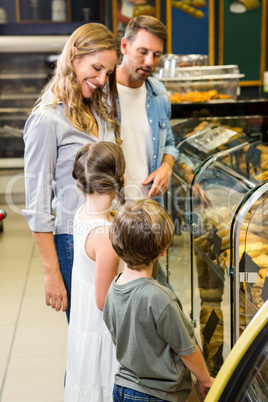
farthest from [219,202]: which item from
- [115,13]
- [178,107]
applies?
[115,13]

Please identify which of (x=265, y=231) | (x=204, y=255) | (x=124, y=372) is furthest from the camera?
(x=204, y=255)

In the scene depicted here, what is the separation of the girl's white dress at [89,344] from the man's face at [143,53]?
1026 mm

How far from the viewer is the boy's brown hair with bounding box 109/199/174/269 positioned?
1.61 meters

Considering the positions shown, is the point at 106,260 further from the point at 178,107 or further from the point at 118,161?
the point at 178,107

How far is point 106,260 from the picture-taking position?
1842 millimetres

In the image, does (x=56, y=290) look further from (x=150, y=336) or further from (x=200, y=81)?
(x=200, y=81)

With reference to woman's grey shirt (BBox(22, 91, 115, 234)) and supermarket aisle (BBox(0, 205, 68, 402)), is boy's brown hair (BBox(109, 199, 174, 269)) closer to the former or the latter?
woman's grey shirt (BBox(22, 91, 115, 234))

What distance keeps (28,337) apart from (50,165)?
1.87 m

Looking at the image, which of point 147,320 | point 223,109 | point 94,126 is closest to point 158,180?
point 94,126

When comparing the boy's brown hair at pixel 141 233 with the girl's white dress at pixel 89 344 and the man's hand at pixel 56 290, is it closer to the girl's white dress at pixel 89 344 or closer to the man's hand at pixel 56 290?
the girl's white dress at pixel 89 344

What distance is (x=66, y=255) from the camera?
222 cm

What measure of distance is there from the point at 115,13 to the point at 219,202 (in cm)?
499

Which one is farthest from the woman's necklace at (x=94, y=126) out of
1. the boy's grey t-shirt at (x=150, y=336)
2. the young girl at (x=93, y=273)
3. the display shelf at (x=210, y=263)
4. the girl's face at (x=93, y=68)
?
the display shelf at (x=210, y=263)

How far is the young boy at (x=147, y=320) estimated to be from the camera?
1.60 m
